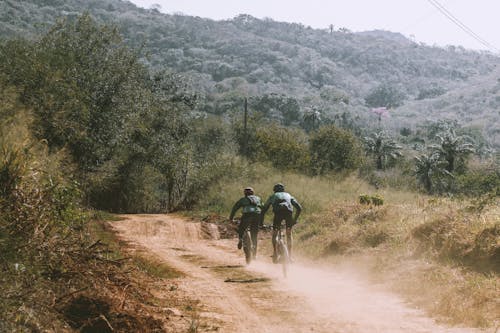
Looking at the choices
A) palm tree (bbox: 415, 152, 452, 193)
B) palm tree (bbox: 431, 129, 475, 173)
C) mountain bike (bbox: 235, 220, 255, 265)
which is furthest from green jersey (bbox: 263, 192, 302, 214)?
palm tree (bbox: 431, 129, 475, 173)

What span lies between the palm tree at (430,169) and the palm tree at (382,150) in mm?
12208

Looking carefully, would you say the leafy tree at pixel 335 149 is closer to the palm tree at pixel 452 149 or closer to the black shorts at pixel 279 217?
the palm tree at pixel 452 149

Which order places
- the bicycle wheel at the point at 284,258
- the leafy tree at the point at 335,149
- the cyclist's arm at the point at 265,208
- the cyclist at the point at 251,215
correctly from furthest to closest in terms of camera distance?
1. the leafy tree at the point at 335,149
2. the cyclist at the point at 251,215
3. the cyclist's arm at the point at 265,208
4. the bicycle wheel at the point at 284,258

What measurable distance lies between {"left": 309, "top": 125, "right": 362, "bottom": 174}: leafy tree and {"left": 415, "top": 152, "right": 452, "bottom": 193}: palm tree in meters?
15.4

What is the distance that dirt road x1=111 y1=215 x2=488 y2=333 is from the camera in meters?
7.68

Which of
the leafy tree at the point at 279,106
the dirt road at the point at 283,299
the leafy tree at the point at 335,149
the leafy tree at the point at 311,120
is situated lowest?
the dirt road at the point at 283,299

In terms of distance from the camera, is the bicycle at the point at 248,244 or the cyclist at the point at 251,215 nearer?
the cyclist at the point at 251,215

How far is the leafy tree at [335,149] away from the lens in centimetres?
5797

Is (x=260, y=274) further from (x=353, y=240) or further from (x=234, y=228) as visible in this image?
(x=234, y=228)

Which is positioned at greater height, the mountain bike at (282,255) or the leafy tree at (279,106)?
the leafy tree at (279,106)

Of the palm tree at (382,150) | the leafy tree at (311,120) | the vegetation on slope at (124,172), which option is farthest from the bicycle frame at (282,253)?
the leafy tree at (311,120)

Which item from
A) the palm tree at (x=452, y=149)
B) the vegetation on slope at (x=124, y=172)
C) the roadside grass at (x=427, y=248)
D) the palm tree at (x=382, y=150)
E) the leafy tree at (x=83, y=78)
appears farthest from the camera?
the palm tree at (x=382, y=150)

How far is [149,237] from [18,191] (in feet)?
45.9

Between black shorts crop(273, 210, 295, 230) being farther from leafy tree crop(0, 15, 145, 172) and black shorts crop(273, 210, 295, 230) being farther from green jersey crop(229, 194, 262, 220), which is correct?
leafy tree crop(0, 15, 145, 172)
